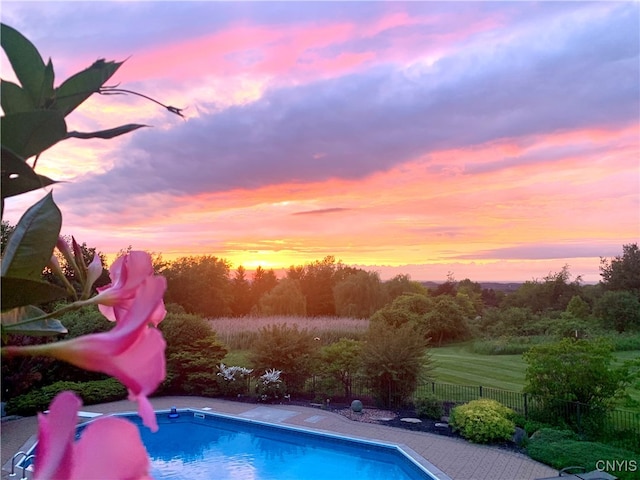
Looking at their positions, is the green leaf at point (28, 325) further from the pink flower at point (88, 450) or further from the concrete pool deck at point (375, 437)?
the concrete pool deck at point (375, 437)

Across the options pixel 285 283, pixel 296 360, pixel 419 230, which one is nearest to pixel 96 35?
pixel 296 360

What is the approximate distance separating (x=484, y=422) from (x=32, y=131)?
31.3 ft

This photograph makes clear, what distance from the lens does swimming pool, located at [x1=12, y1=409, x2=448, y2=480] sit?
7828mm

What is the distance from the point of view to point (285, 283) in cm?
Result: 2527

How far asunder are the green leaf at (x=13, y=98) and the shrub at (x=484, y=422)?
9396 mm

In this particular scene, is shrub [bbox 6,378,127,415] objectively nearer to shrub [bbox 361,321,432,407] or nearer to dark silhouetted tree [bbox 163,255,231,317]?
shrub [bbox 361,321,432,407]

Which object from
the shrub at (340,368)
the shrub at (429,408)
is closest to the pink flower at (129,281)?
the shrub at (429,408)

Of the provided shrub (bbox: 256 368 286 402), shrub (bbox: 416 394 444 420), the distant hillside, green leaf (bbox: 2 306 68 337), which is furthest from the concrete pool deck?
the distant hillside

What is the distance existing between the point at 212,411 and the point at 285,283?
48.0 ft

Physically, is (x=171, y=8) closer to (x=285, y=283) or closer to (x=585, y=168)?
(x=585, y=168)

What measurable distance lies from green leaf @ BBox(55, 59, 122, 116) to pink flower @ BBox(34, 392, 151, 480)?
0.21m

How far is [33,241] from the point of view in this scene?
1.20ft

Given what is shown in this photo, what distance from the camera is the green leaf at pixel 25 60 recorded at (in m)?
0.36

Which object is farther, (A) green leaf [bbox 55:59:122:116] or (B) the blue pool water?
(B) the blue pool water
